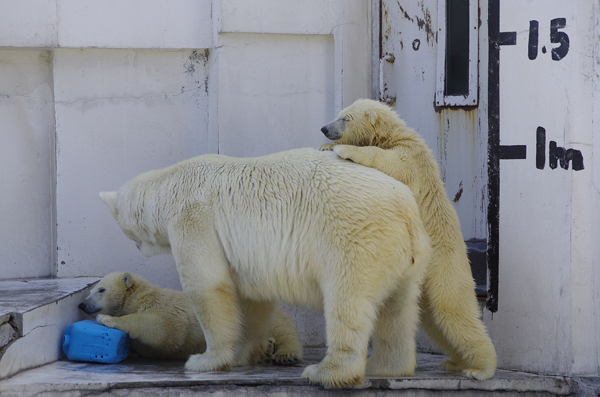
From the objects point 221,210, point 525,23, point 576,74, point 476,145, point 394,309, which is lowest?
point 394,309

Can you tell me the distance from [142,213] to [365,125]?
4.59ft

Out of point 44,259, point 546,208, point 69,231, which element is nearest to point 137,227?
point 69,231

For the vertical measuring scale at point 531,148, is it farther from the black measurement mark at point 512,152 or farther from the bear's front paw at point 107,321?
the bear's front paw at point 107,321

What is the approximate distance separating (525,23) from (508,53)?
0.19 m

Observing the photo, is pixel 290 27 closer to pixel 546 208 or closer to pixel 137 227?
pixel 137 227

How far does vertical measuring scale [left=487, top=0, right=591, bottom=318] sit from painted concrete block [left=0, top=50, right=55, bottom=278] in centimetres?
334

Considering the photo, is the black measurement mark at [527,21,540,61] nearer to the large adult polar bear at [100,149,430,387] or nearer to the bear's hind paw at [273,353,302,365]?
the large adult polar bear at [100,149,430,387]

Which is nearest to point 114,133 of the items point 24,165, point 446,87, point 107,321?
point 24,165

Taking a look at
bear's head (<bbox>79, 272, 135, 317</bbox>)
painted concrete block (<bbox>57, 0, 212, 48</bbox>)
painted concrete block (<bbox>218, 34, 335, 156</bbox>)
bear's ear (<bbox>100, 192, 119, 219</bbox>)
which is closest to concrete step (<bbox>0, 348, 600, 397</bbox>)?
bear's head (<bbox>79, 272, 135, 317</bbox>)

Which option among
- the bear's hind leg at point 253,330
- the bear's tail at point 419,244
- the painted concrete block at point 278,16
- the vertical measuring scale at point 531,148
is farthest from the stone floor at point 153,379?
the painted concrete block at point 278,16

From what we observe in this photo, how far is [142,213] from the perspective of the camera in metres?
3.96

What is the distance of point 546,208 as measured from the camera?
3754 millimetres

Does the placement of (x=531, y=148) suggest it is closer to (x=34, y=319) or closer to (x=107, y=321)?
(x=107, y=321)

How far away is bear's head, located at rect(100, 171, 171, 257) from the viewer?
3879 millimetres
